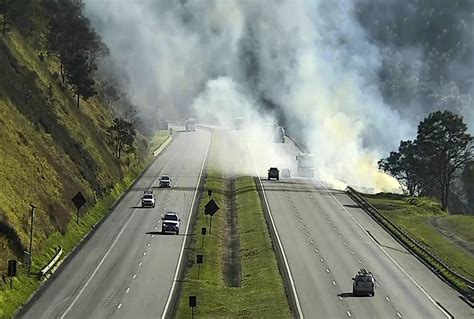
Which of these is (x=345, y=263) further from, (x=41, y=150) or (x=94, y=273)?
(x=41, y=150)

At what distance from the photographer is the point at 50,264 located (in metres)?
64.4

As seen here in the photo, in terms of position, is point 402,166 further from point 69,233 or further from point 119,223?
point 69,233

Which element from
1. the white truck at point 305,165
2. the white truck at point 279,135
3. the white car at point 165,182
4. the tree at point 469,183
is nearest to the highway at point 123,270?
the white car at point 165,182

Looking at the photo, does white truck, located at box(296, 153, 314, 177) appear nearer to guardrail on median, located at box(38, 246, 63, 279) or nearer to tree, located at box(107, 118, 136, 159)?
tree, located at box(107, 118, 136, 159)

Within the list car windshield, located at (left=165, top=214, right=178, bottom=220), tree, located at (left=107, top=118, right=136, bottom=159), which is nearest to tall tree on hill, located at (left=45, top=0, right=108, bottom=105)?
tree, located at (left=107, top=118, right=136, bottom=159)

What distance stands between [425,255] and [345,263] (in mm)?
9404

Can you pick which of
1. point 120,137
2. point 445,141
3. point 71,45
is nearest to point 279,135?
point 445,141

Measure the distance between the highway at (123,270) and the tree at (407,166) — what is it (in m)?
46.8

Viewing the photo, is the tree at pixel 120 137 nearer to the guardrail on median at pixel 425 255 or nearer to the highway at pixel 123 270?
the highway at pixel 123 270

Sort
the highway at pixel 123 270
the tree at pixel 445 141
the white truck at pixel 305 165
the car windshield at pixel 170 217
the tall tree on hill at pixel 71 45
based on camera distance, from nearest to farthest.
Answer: the highway at pixel 123 270
the car windshield at pixel 170 217
the tall tree on hill at pixel 71 45
the tree at pixel 445 141
the white truck at pixel 305 165

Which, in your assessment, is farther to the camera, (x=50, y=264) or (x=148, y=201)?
(x=148, y=201)

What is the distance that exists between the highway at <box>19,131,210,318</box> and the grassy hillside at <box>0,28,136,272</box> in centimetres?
356

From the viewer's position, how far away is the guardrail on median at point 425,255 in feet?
213

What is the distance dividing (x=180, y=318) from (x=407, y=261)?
30.6 meters
